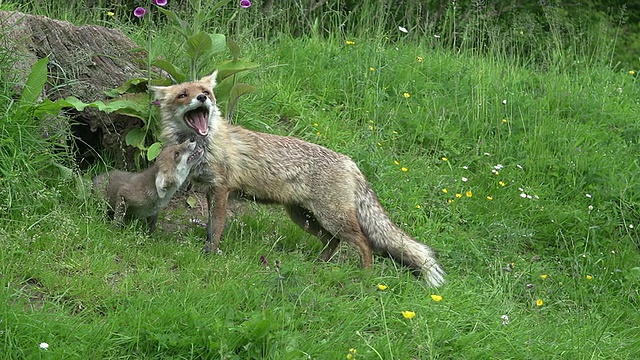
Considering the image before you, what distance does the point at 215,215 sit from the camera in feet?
20.0

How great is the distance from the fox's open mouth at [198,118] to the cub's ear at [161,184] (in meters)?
0.51

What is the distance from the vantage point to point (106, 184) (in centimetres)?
631

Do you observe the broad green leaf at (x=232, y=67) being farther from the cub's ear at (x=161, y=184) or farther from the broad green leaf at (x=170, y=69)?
the cub's ear at (x=161, y=184)

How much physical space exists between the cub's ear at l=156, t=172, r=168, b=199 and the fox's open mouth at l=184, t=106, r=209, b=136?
0.51 metres

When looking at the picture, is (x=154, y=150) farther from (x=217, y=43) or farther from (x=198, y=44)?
(x=217, y=43)

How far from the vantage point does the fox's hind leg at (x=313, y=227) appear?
6410 mm

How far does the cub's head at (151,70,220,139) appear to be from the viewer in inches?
244

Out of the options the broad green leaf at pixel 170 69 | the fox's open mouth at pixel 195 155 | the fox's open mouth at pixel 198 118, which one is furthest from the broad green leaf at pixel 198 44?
the fox's open mouth at pixel 195 155

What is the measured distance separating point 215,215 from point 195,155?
447 mm

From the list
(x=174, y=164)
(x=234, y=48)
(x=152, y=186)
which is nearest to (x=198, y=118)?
(x=174, y=164)

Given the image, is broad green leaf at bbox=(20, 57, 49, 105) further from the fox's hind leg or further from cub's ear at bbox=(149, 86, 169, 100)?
the fox's hind leg

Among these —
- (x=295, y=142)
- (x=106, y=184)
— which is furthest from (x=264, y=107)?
(x=106, y=184)

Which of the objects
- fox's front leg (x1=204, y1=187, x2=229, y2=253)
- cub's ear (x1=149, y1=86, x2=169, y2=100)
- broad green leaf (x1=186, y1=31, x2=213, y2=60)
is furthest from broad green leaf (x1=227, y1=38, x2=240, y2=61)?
fox's front leg (x1=204, y1=187, x2=229, y2=253)

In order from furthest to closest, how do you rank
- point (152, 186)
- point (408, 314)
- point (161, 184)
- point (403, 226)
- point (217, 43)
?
point (403, 226)
point (217, 43)
point (152, 186)
point (161, 184)
point (408, 314)
